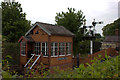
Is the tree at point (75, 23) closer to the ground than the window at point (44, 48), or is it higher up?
higher up

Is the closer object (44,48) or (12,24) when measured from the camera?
(44,48)

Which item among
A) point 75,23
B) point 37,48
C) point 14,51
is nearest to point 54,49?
point 37,48

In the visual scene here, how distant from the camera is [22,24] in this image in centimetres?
1998

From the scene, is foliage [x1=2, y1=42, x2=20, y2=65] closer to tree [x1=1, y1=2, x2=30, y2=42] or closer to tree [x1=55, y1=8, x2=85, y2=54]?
tree [x1=1, y1=2, x2=30, y2=42]

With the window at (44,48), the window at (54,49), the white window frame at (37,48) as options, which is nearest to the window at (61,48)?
the window at (54,49)

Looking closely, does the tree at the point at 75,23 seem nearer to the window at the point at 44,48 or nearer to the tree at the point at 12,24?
the tree at the point at 12,24

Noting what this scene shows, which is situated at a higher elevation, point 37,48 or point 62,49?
point 37,48

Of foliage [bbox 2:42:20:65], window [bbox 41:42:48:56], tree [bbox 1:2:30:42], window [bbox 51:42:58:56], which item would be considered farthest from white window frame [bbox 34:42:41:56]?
tree [bbox 1:2:30:42]

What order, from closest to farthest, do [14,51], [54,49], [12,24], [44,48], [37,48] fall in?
[54,49] < [44,48] < [37,48] < [14,51] < [12,24]

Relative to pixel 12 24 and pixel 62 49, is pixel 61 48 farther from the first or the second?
pixel 12 24

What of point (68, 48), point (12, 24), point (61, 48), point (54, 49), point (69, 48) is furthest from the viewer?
point (12, 24)

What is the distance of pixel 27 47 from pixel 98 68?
12.3 metres

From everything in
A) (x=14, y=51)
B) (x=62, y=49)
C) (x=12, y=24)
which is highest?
(x=12, y=24)

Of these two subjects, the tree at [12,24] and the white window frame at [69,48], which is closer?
the white window frame at [69,48]
